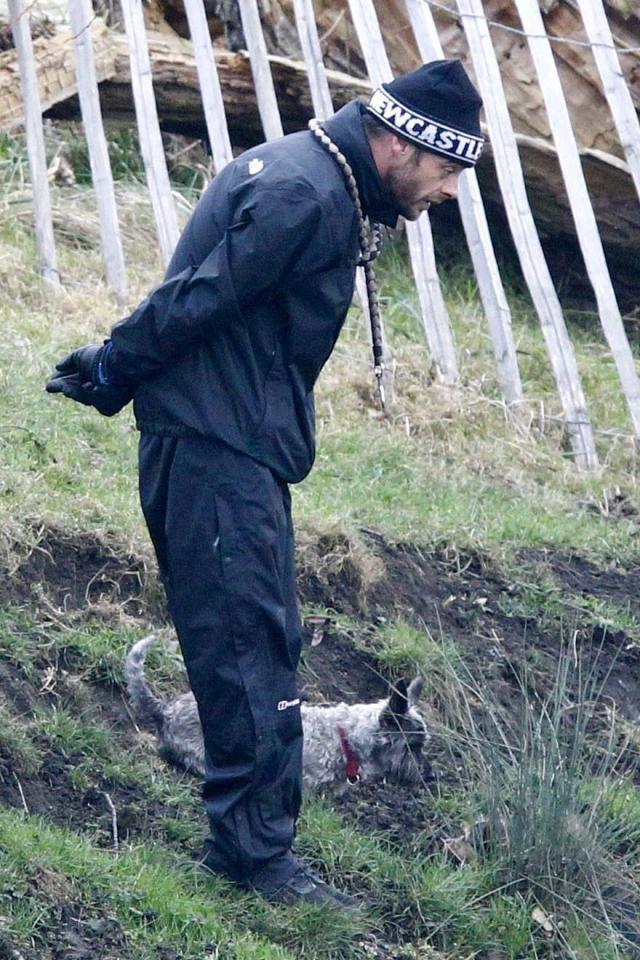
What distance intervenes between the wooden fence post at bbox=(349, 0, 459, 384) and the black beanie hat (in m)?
3.81

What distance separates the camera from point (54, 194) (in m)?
Result: 9.28

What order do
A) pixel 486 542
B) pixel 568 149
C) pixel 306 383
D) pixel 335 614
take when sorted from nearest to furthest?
pixel 306 383 < pixel 335 614 < pixel 486 542 < pixel 568 149

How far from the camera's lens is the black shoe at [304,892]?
4117 millimetres

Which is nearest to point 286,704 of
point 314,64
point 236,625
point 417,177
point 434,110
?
point 236,625

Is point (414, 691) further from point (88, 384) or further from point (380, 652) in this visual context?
point (88, 384)

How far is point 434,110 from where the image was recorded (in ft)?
12.9

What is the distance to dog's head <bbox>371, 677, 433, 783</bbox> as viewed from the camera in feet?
16.4

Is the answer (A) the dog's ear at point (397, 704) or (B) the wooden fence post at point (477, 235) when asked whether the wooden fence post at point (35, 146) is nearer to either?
(B) the wooden fence post at point (477, 235)

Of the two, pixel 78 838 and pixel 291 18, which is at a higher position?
pixel 291 18

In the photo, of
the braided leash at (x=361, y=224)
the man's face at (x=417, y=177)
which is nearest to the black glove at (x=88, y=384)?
the braided leash at (x=361, y=224)

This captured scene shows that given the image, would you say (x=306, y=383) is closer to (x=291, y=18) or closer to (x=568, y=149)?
(x=568, y=149)

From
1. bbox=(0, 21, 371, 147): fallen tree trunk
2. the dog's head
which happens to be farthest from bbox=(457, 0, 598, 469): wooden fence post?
the dog's head

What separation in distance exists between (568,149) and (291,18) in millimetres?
2665

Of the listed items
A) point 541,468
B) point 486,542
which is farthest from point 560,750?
point 541,468
